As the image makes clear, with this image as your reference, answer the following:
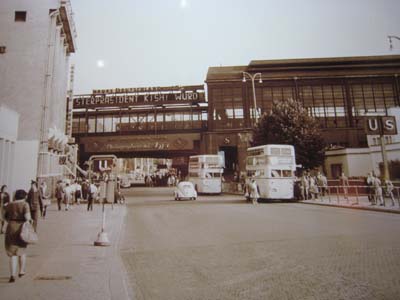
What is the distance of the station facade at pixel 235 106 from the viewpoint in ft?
143

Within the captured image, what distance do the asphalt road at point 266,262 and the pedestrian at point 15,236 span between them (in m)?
2.05

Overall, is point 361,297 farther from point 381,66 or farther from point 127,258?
point 381,66

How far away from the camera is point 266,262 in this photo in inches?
246

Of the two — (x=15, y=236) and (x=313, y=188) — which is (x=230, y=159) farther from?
(x=15, y=236)

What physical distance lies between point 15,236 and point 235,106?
135 ft

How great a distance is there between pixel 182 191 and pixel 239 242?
17537 millimetres

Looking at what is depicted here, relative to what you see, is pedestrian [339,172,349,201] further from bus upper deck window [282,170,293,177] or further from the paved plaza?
the paved plaza

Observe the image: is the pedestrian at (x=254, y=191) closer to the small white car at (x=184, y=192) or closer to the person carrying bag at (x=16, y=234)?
the small white car at (x=184, y=192)

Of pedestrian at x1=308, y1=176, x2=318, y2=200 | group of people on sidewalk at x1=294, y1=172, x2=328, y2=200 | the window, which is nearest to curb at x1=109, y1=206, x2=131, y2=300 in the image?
group of people on sidewalk at x1=294, y1=172, x2=328, y2=200

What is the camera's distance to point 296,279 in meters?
5.09

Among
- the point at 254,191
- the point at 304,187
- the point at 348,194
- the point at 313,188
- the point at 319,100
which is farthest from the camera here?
the point at 319,100

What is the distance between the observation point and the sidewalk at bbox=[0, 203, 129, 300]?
4.58 m

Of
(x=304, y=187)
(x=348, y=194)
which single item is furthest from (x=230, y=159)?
(x=348, y=194)

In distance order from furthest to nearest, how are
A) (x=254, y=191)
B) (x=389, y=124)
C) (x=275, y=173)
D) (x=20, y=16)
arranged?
1. (x=20, y=16)
2. (x=254, y=191)
3. (x=275, y=173)
4. (x=389, y=124)
